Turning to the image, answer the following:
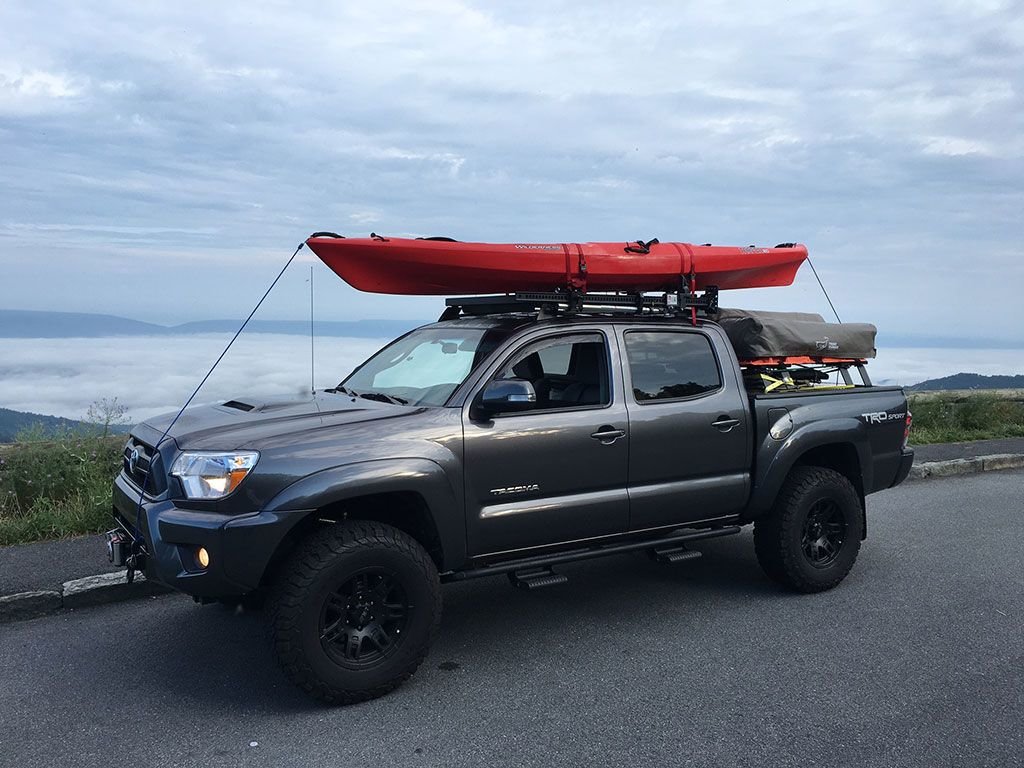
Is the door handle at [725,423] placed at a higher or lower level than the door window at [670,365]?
lower

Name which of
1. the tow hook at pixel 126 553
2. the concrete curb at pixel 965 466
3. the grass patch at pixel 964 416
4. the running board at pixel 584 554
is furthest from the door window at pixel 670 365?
the grass patch at pixel 964 416

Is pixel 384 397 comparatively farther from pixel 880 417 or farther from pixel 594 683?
pixel 880 417

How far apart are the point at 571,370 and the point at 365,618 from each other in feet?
6.38

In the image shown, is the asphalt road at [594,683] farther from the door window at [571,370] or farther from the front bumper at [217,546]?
the door window at [571,370]

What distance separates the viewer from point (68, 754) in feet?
12.8

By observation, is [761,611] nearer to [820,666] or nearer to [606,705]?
[820,666]

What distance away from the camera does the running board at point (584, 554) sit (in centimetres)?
486

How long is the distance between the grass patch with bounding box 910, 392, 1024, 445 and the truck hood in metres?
9.61

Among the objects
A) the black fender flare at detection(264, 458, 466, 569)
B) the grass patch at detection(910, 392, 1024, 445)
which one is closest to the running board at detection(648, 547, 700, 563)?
the black fender flare at detection(264, 458, 466, 569)

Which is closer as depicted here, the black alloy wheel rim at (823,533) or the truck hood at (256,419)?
the truck hood at (256,419)

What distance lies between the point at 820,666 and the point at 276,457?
3.03 metres

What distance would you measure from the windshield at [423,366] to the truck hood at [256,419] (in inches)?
7.6

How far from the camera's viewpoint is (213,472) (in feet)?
13.9

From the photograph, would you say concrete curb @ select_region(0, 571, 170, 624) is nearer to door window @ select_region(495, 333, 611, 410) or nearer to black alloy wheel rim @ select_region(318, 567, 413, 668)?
black alloy wheel rim @ select_region(318, 567, 413, 668)
